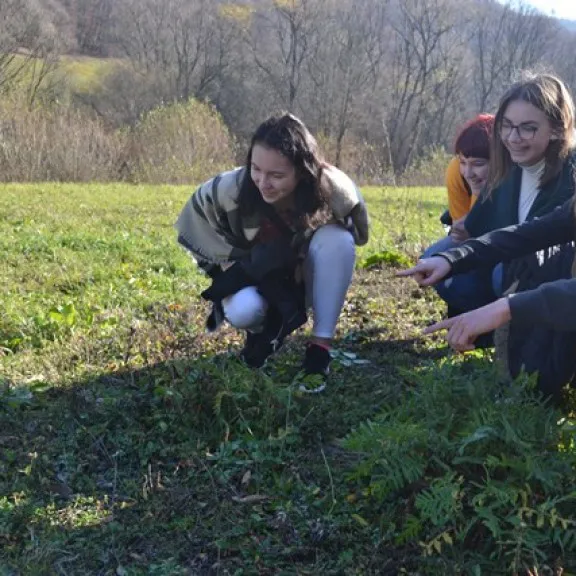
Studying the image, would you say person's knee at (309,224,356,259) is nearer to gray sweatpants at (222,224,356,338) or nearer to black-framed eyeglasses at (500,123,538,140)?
gray sweatpants at (222,224,356,338)

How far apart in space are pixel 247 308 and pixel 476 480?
1402 mm

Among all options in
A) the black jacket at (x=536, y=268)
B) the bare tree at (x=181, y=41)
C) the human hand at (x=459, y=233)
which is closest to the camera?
the black jacket at (x=536, y=268)

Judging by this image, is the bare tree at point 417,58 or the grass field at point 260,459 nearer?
the grass field at point 260,459

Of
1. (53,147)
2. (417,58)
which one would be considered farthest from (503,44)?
(53,147)

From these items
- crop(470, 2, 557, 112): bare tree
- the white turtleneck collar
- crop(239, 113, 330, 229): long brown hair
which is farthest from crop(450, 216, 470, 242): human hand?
crop(470, 2, 557, 112): bare tree

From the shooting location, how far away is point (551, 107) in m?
2.98

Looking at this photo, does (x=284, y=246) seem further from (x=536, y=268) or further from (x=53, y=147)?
(x=53, y=147)

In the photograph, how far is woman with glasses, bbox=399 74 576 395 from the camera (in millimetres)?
2098

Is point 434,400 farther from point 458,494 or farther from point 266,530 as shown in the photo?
point 266,530

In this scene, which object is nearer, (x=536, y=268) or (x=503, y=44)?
(x=536, y=268)

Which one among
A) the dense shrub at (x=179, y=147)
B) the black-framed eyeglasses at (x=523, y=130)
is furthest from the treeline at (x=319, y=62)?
the black-framed eyeglasses at (x=523, y=130)

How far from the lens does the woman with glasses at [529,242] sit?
2.10 m

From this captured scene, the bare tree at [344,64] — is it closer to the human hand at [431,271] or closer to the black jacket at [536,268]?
the black jacket at [536,268]

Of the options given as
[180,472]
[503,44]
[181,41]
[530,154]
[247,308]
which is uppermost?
[503,44]
